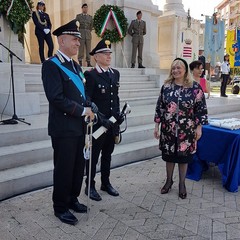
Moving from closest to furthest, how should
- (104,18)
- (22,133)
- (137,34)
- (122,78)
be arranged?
1. (22,133)
2. (122,78)
3. (104,18)
4. (137,34)

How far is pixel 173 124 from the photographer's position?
3.75 m

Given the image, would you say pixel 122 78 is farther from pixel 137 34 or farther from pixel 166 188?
pixel 166 188

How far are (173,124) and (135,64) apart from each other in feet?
27.8

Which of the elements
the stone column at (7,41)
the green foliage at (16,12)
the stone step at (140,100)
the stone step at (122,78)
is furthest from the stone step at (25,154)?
the green foliage at (16,12)

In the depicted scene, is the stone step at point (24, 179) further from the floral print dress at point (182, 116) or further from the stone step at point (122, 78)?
the stone step at point (122, 78)

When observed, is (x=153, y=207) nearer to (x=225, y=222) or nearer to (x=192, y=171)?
(x=225, y=222)

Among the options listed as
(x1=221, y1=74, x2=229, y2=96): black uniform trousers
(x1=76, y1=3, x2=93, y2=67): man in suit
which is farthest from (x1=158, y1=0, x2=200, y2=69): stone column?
(x1=76, y1=3, x2=93, y2=67): man in suit

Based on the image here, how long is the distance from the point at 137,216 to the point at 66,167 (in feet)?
3.29

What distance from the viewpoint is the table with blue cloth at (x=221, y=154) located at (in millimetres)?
4074

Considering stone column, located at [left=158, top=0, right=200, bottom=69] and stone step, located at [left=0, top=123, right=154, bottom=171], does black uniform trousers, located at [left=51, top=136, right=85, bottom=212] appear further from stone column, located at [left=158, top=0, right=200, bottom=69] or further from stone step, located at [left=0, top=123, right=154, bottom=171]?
stone column, located at [left=158, top=0, right=200, bottom=69]

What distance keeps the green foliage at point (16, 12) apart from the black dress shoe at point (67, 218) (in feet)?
20.9

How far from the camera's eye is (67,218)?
3.14m

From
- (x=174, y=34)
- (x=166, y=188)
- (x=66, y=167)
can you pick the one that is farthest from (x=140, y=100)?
(x=174, y=34)

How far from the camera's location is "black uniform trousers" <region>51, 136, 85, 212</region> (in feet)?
9.92
